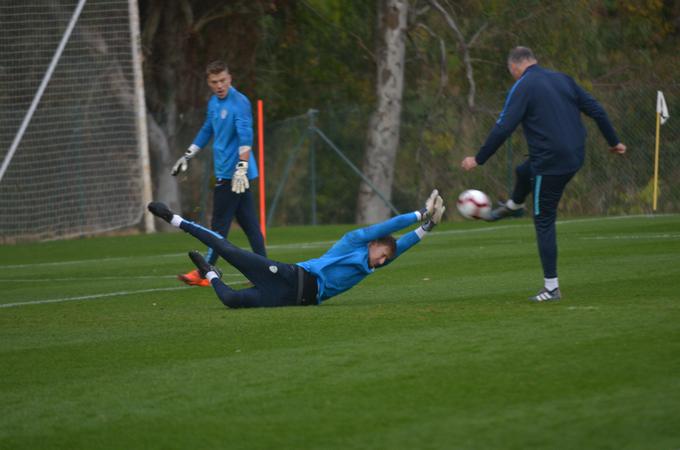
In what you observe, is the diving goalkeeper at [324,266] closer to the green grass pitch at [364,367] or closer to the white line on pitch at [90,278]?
the green grass pitch at [364,367]

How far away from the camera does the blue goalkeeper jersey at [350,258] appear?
10.3m

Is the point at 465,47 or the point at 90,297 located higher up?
the point at 465,47

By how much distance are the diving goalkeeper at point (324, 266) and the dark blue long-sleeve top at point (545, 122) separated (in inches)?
35.5

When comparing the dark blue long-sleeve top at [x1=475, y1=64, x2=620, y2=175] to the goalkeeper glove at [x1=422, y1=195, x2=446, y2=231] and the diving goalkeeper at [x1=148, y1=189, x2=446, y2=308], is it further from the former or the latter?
the diving goalkeeper at [x1=148, y1=189, x2=446, y2=308]

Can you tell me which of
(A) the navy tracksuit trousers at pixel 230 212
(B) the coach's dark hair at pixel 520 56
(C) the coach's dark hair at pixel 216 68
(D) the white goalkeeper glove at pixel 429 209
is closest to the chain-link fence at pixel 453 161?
(A) the navy tracksuit trousers at pixel 230 212

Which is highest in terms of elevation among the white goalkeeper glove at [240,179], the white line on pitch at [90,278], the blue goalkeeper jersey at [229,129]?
the blue goalkeeper jersey at [229,129]

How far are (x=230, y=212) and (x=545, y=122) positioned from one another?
4.26 meters

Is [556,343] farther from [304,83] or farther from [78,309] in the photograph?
[304,83]

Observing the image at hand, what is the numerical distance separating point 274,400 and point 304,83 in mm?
28438

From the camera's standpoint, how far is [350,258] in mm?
10266

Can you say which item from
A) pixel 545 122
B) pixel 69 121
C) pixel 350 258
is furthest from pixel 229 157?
pixel 69 121

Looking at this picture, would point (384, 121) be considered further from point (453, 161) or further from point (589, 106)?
point (589, 106)

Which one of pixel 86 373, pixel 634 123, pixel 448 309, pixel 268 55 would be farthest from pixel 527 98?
pixel 268 55

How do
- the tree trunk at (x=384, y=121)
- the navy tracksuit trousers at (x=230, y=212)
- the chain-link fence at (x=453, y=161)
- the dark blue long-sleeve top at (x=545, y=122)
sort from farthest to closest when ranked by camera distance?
the tree trunk at (x=384, y=121) → the chain-link fence at (x=453, y=161) → the navy tracksuit trousers at (x=230, y=212) → the dark blue long-sleeve top at (x=545, y=122)
